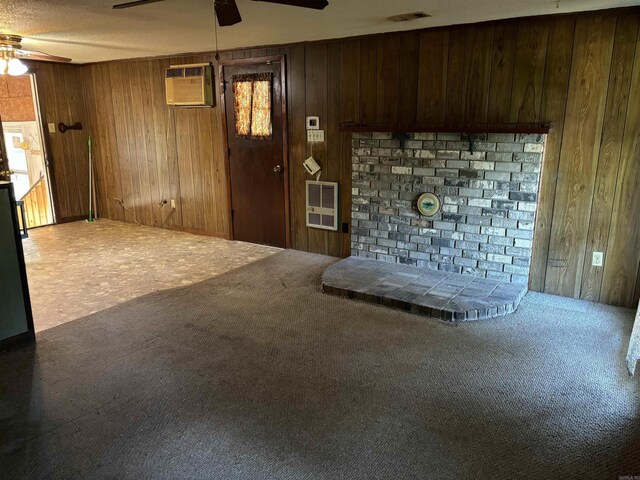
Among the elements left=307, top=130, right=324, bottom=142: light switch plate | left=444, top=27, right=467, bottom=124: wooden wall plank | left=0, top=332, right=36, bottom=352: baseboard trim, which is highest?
left=444, top=27, right=467, bottom=124: wooden wall plank

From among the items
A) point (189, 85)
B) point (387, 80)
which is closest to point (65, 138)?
point (189, 85)

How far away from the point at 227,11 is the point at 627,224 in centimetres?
307

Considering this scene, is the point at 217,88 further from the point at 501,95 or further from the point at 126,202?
the point at 501,95

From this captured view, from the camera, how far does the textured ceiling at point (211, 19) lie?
302 centimetres

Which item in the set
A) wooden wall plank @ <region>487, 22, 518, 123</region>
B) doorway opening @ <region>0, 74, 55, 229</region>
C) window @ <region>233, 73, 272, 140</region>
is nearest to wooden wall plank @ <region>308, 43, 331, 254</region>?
window @ <region>233, 73, 272, 140</region>

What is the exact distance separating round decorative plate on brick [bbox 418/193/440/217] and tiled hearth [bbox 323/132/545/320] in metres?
0.04

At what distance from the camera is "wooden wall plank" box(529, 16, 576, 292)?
11.0ft

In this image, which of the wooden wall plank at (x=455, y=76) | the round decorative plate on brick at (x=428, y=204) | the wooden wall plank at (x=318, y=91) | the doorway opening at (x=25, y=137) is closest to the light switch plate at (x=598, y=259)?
the round decorative plate on brick at (x=428, y=204)

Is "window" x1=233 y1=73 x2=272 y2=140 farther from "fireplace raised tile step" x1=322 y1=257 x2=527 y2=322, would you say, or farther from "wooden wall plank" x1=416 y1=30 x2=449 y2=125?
"fireplace raised tile step" x1=322 y1=257 x2=527 y2=322

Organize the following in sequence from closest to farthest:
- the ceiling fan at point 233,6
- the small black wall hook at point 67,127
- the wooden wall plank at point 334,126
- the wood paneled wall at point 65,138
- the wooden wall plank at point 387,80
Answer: the ceiling fan at point 233,6
the wooden wall plank at point 387,80
the wooden wall plank at point 334,126
the wood paneled wall at point 65,138
the small black wall hook at point 67,127

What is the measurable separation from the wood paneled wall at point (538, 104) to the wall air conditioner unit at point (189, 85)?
0.63 feet

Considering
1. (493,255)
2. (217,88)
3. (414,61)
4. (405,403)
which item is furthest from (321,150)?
(405,403)

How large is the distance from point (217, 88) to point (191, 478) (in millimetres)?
4339

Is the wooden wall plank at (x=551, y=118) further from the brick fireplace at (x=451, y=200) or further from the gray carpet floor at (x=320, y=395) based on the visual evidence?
the gray carpet floor at (x=320, y=395)
